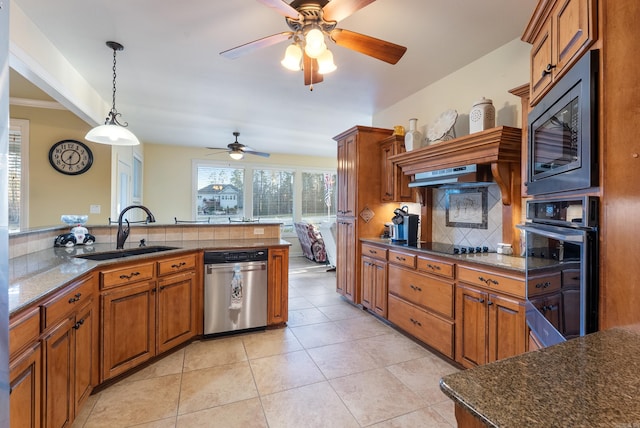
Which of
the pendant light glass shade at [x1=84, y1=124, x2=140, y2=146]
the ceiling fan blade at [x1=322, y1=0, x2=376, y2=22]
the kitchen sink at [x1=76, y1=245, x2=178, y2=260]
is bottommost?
the kitchen sink at [x1=76, y1=245, x2=178, y2=260]

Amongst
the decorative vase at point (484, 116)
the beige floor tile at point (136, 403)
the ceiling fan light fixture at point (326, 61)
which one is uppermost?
the ceiling fan light fixture at point (326, 61)

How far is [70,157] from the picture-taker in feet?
13.0

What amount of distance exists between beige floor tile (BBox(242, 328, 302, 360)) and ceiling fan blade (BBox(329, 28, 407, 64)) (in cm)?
254

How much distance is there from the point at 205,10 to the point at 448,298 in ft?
9.72

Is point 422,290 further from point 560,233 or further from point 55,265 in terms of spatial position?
point 55,265

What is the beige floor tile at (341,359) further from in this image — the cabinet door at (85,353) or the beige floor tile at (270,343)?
the cabinet door at (85,353)

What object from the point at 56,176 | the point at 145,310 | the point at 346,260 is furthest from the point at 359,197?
the point at 56,176

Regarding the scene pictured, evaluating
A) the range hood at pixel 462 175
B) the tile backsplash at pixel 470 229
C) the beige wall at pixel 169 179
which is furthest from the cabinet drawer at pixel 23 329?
the beige wall at pixel 169 179

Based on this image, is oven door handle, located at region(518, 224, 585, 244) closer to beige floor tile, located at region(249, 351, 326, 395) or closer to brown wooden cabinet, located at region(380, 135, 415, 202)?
beige floor tile, located at region(249, 351, 326, 395)

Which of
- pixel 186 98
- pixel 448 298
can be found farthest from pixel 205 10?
pixel 448 298

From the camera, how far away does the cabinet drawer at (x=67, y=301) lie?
1422 millimetres

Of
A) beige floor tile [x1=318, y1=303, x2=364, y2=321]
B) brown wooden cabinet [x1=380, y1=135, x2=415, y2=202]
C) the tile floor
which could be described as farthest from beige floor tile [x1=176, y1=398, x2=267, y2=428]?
brown wooden cabinet [x1=380, y1=135, x2=415, y2=202]

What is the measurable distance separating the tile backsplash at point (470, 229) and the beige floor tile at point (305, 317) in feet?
5.40

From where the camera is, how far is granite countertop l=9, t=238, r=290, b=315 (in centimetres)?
137
